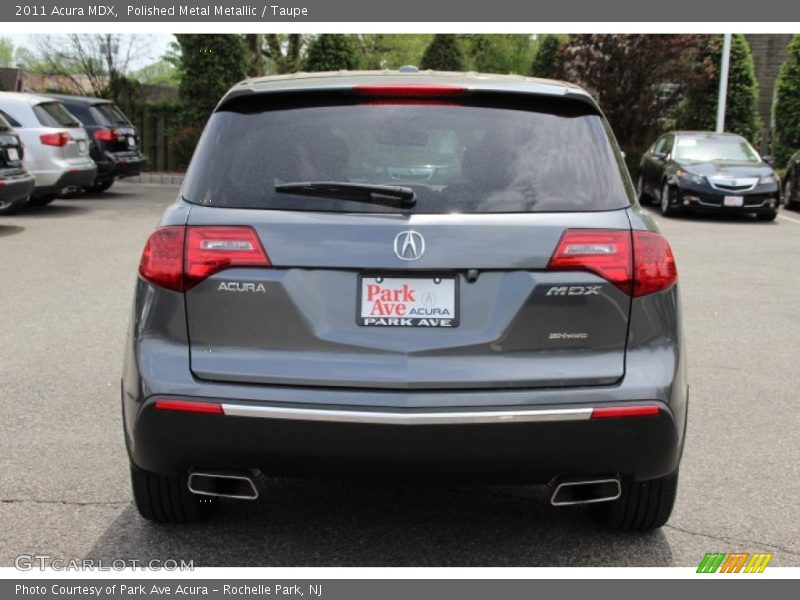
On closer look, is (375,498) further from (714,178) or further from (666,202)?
(666,202)

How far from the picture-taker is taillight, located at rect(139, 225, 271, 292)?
3.47m

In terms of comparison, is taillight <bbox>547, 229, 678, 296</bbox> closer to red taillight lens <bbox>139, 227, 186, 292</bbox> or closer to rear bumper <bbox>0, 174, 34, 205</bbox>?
red taillight lens <bbox>139, 227, 186, 292</bbox>

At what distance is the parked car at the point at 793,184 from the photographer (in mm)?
19984

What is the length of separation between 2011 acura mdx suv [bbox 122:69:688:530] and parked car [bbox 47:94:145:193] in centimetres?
1702

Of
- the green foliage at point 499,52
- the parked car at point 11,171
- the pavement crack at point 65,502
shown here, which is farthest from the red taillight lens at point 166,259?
the green foliage at point 499,52

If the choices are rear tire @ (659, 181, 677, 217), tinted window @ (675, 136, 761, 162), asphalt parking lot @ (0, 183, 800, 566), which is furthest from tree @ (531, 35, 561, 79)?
asphalt parking lot @ (0, 183, 800, 566)

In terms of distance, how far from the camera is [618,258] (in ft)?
11.6

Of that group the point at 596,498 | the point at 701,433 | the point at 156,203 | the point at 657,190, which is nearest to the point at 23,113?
the point at 156,203

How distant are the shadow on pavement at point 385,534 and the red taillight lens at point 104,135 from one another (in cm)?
1644

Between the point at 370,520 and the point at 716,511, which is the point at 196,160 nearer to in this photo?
the point at 370,520

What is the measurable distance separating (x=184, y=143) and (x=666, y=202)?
491 inches

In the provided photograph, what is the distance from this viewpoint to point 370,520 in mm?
4227

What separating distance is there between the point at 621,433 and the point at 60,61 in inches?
1155

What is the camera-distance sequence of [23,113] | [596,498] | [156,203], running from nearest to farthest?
[596,498] < [23,113] < [156,203]
